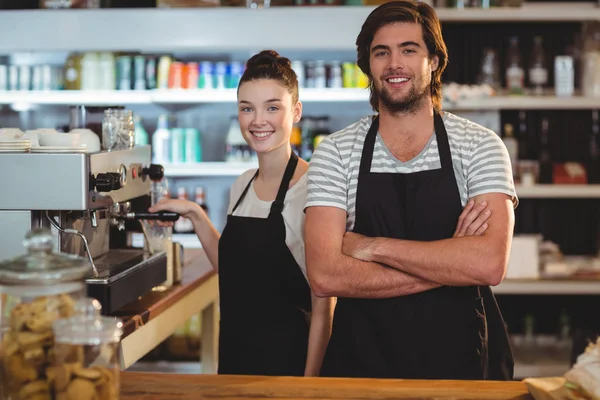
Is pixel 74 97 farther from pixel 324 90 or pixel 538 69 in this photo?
pixel 538 69

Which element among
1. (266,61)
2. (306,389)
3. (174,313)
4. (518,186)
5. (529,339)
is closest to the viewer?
(306,389)

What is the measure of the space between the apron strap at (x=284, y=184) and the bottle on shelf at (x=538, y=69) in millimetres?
2626

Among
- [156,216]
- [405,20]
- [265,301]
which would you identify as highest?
[405,20]

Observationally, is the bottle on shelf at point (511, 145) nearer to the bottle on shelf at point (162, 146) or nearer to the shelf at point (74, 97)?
the bottle on shelf at point (162, 146)

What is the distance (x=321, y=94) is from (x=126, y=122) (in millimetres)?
1995

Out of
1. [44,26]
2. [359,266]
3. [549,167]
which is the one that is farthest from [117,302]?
[549,167]

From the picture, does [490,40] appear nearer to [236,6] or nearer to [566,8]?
[566,8]

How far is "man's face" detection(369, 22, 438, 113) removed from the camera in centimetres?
225

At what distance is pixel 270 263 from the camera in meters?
2.44

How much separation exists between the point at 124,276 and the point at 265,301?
0.40 m

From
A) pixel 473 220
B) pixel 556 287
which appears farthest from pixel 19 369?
pixel 556 287

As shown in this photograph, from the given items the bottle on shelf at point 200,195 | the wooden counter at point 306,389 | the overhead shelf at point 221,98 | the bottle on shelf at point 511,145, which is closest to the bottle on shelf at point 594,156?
the overhead shelf at point 221,98

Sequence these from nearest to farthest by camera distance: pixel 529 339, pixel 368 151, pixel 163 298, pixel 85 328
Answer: pixel 85 328 < pixel 368 151 < pixel 163 298 < pixel 529 339

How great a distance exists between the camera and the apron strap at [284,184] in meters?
2.46
